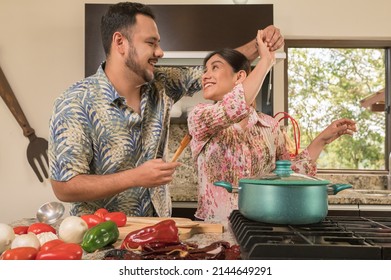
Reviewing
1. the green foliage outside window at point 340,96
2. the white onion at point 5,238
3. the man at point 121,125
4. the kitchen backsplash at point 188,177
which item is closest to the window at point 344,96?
the green foliage outside window at point 340,96

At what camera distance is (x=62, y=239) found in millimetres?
852

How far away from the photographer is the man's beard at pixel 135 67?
1.36 m

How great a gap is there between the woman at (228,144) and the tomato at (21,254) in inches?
27.5

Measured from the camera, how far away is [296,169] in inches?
62.3

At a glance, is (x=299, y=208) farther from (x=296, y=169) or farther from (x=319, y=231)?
(x=296, y=169)

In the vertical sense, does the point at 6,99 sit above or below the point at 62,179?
above

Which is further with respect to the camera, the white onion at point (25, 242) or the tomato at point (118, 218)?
the tomato at point (118, 218)

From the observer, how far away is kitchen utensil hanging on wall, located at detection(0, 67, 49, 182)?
250cm

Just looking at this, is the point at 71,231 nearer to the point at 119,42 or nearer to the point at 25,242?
the point at 25,242

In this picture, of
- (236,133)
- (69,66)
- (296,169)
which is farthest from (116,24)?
(69,66)

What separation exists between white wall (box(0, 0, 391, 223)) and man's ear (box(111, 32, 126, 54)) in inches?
46.8

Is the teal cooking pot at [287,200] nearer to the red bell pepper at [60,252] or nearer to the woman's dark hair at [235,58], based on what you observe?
the red bell pepper at [60,252]
